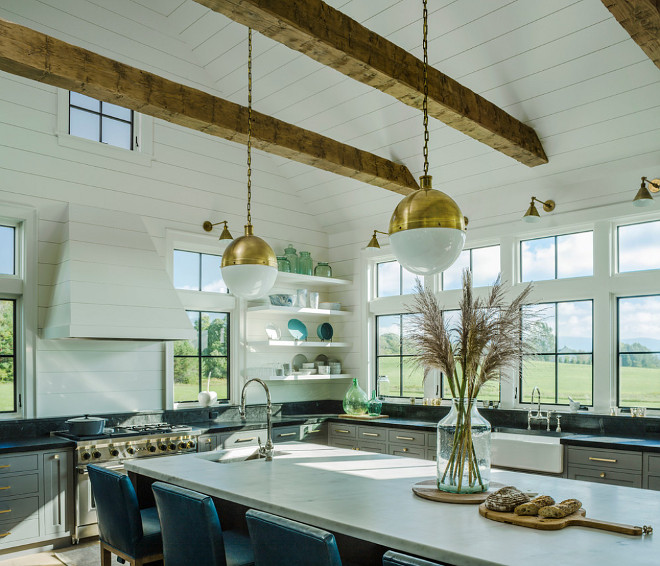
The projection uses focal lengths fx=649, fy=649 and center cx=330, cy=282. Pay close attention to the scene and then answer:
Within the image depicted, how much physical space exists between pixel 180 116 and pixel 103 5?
2.02 meters

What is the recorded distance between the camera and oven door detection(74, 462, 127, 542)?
4.82m

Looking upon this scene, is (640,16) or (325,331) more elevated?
(640,16)

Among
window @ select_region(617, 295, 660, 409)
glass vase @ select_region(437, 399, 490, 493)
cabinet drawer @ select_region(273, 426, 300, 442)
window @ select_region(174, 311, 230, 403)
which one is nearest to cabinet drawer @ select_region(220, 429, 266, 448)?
cabinet drawer @ select_region(273, 426, 300, 442)

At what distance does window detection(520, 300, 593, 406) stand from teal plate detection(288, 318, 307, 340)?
8.05 feet

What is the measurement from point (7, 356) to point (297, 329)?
298 centimetres

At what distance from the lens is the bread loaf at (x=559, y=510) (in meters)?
2.16

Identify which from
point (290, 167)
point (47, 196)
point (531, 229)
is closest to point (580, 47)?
point (531, 229)

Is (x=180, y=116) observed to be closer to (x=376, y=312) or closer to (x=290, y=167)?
(x=290, y=167)

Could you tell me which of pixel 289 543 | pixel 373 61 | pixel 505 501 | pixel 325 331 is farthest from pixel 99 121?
pixel 505 501

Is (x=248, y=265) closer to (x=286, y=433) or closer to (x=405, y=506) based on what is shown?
(x=405, y=506)

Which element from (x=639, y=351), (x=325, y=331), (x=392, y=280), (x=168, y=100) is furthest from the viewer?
(x=325, y=331)

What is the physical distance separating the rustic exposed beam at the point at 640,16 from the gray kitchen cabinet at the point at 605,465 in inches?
107

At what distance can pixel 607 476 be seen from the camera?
460 cm

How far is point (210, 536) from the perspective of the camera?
2467mm
